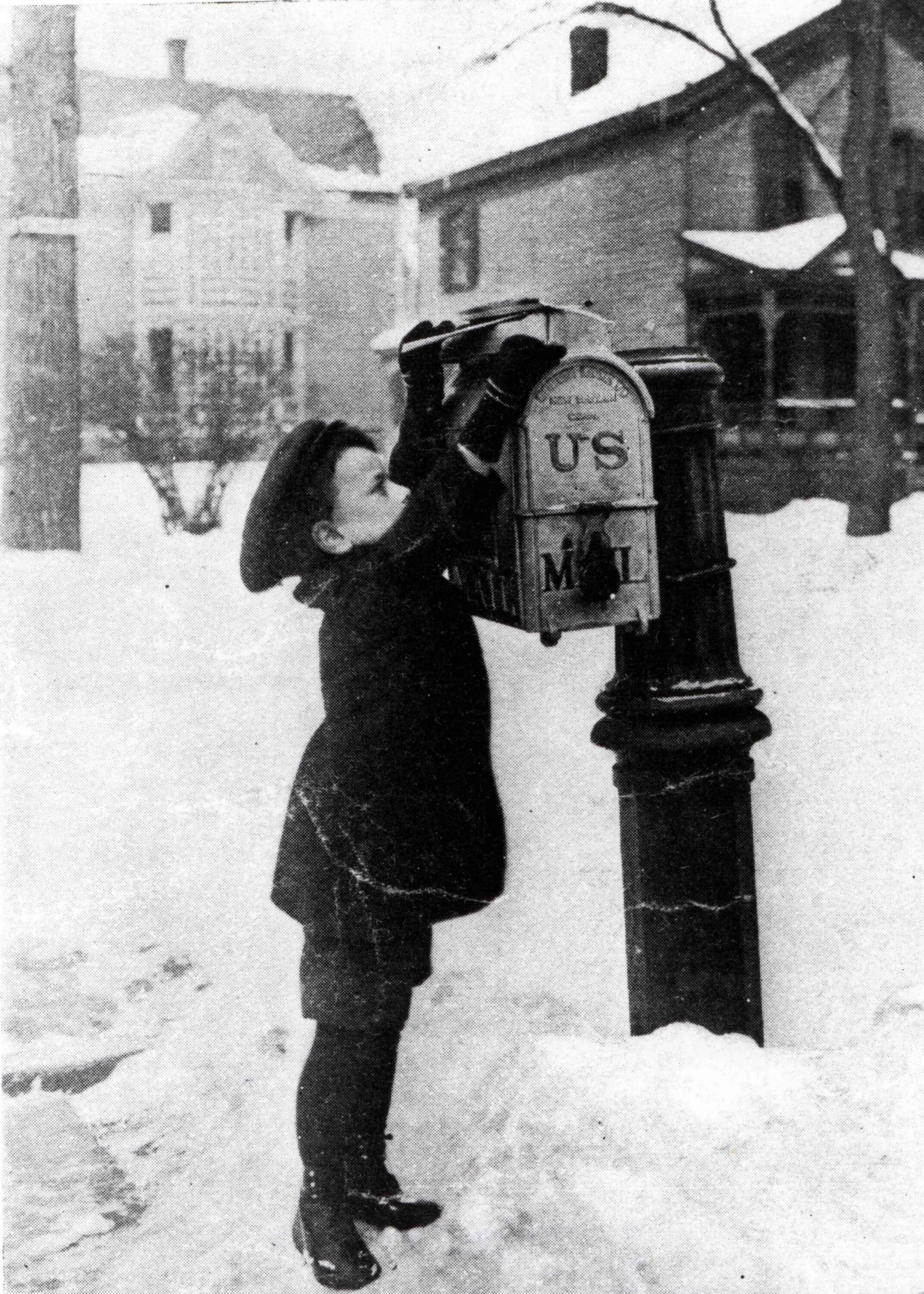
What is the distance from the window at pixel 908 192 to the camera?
2580mm

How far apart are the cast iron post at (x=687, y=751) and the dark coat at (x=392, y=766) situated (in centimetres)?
30

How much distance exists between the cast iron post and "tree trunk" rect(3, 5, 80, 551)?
4.03 ft

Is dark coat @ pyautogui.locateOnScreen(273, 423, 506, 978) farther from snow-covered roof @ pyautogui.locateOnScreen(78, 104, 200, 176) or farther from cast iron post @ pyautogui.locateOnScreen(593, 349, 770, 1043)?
snow-covered roof @ pyautogui.locateOnScreen(78, 104, 200, 176)

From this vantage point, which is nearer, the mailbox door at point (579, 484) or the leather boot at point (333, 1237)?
the mailbox door at point (579, 484)

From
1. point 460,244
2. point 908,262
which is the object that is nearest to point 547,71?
point 460,244

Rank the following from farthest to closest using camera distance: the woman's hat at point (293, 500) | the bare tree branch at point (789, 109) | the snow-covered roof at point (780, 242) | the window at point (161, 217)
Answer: the snow-covered roof at point (780, 242)
the bare tree branch at point (789, 109)
the window at point (161, 217)
the woman's hat at point (293, 500)

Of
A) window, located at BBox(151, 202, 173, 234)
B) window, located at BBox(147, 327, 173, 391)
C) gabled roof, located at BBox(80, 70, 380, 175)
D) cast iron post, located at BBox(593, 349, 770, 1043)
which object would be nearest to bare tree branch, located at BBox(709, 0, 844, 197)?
gabled roof, located at BBox(80, 70, 380, 175)

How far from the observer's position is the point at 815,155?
2.72m

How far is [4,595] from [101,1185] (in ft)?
3.89

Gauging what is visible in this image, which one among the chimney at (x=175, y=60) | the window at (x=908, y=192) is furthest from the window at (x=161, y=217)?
the window at (x=908, y=192)

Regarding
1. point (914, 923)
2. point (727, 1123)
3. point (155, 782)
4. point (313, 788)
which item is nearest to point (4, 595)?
point (155, 782)

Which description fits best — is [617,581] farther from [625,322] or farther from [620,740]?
[625,322]

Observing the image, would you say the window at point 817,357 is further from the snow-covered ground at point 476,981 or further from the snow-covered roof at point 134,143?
the snow-covered roof at point 134,143

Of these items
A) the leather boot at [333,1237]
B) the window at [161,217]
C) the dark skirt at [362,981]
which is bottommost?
the leather boot at [333,1237]
